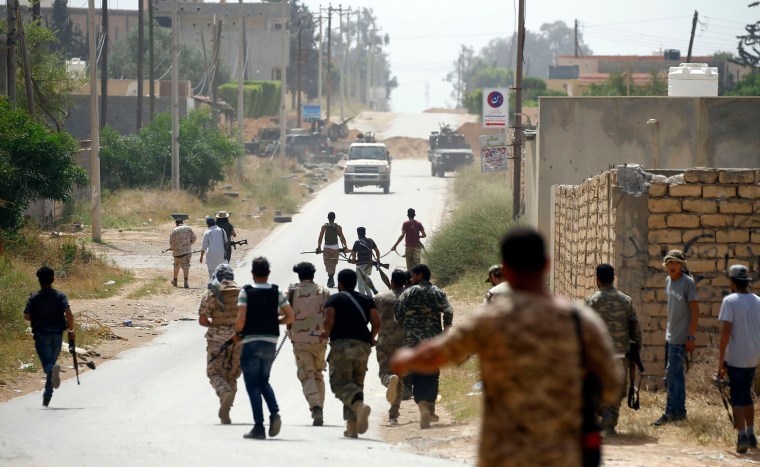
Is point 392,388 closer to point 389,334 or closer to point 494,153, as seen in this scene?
point 389,334

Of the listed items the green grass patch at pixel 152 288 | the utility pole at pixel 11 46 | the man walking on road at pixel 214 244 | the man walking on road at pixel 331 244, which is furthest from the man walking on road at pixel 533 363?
the utility pole at pixel 11 46

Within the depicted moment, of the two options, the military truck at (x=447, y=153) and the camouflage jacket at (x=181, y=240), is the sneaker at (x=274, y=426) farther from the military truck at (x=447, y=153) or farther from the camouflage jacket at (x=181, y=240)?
the military truck at (x=447, y=153)

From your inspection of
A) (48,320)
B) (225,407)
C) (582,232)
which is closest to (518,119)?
(582,232)

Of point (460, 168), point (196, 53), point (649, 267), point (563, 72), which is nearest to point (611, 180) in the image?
point (649, 267)

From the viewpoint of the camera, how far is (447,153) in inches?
2457

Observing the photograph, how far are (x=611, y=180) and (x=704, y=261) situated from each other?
1369mm

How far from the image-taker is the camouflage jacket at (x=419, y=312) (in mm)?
11422

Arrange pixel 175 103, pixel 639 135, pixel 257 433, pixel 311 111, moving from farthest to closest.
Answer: pixel 311 111, pixel 175 103, pixel 639 135, pixel 257 433

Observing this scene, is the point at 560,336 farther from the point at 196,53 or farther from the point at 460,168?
the point at 196,53

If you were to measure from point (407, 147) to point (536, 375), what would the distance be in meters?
83.1

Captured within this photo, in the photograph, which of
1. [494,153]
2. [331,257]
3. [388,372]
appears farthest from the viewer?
[494,153]

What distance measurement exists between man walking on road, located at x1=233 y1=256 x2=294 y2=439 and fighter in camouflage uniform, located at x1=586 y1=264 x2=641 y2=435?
272 cm

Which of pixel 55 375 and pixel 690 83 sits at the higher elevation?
pixel 690 83

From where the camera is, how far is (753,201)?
42.3 feet
